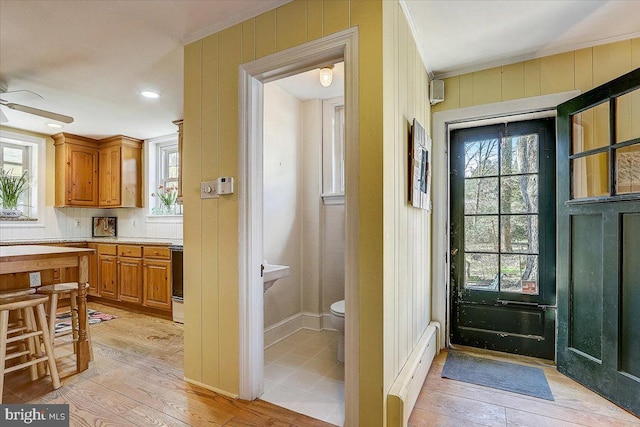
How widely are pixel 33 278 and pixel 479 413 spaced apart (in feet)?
10.8

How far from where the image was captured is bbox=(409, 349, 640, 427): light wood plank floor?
188cm

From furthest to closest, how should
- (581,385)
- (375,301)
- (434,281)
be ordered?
(434,281) < (581,385) < (375,301)

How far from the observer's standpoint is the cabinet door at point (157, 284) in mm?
3863

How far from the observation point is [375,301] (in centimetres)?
159

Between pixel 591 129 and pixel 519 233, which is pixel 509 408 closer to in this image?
pixel 519 233

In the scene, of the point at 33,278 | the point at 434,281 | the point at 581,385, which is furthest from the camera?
the point at 434,281

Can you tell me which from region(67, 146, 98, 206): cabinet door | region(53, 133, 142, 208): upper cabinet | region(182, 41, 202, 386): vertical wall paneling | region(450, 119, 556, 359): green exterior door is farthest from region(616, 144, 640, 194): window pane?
region(67, 146, 98, 206): cabinet door

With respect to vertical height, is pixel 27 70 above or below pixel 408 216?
above

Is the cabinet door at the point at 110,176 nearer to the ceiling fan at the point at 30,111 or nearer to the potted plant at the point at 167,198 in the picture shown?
the potted plant at the point at 167,198

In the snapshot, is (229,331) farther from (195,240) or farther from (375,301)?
(375,301)

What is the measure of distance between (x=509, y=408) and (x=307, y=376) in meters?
1.29

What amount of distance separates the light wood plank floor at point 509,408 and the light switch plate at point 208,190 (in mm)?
1786

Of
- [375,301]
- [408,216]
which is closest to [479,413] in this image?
[375,301]

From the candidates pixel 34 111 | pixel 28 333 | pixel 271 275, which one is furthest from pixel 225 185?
pixel 34 111
